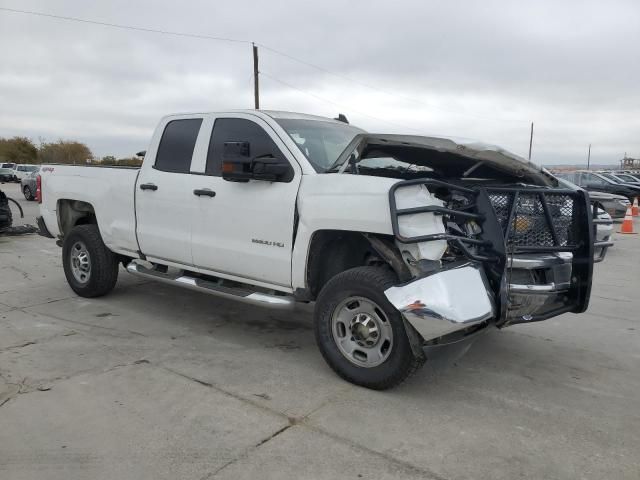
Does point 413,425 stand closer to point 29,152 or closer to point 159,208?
point 159,208

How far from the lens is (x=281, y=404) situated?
3684 mm

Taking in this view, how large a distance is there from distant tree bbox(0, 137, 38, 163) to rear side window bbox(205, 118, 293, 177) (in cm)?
8107

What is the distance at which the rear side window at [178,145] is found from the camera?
535 cm

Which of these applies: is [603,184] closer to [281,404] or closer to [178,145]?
[178,145]

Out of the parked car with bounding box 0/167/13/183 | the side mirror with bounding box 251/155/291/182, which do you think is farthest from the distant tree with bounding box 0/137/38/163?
the side mirror with bounding box 251/155/291/182

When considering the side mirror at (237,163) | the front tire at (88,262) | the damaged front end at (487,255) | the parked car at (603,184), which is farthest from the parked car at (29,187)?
the damaged front end at (487,255)

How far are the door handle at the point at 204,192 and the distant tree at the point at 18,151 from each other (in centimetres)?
8115

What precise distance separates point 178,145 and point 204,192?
805 mm

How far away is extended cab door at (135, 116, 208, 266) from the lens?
5.18 metres

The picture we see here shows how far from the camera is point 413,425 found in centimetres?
342

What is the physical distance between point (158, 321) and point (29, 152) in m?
81.3

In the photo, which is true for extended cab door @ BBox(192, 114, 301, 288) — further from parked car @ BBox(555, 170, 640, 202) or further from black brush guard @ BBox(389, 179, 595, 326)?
parked car @ BBox(555, 170, 640, 202)

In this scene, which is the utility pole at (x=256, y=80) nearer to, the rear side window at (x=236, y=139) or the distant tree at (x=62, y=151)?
the rear side window at (x=236, y=139)

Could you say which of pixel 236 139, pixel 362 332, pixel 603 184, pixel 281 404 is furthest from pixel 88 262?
pixel 603 184
